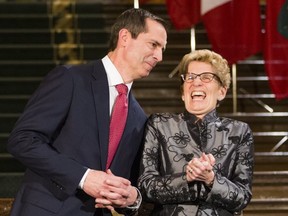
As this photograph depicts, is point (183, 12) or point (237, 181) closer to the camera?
point (237, 181)

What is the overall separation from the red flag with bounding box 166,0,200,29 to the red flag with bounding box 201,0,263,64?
331 millimetres

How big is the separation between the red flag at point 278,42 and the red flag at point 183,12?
846 mm

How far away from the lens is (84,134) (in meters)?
2.62

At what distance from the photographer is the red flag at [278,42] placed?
6250 millimetres

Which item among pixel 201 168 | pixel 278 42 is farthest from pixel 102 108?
pixel 278 42

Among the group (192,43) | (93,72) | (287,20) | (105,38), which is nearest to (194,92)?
(93,72)

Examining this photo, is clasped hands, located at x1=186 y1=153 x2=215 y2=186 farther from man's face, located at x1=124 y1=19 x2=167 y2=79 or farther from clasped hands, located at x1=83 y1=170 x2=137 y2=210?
man's face, located at x1=124 y1=19 x2=167 y2=79

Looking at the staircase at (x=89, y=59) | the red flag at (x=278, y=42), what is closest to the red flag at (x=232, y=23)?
the red flag at (x=278, y=42)

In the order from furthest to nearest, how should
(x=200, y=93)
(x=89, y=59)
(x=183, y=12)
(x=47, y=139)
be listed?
(x=89, y=59), (x=183, y=12), (x=200, y=93), (x=47, y=139)

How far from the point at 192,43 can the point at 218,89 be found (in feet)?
14.0

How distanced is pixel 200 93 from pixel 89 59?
4.61 m

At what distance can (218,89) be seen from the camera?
273cm

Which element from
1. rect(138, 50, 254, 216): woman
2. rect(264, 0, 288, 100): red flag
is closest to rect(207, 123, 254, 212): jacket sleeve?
rect(138, 50, 254, 216): woman

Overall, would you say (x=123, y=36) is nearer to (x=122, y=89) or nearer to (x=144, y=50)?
(x=144, y=50)
